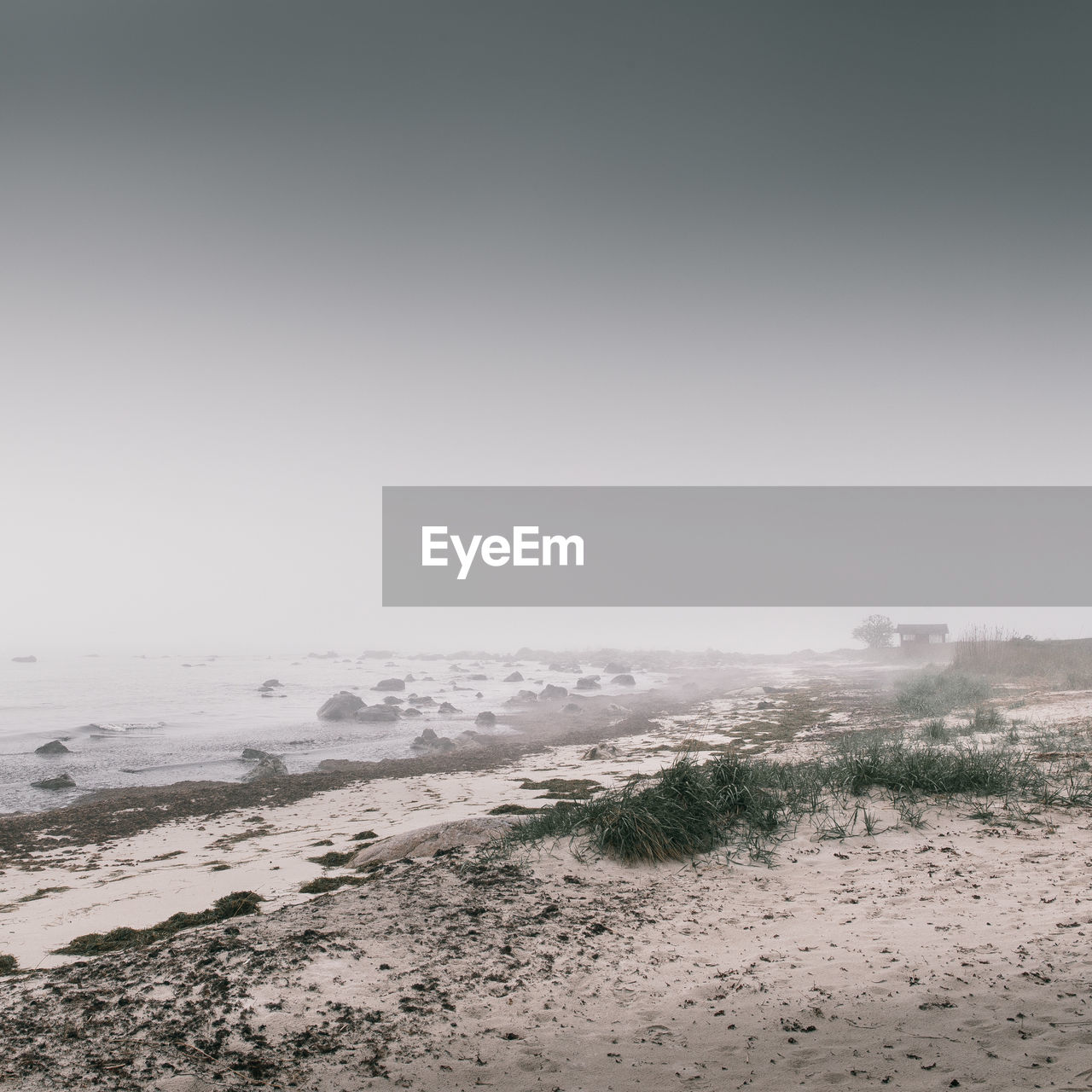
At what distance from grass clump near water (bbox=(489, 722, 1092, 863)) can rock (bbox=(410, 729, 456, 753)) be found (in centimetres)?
1253

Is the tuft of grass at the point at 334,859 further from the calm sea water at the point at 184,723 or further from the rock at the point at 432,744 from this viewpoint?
the rock at the point at 432,744

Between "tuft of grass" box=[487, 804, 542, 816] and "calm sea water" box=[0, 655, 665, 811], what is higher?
"tuft of grass" box=[487, 804, 542, 816]

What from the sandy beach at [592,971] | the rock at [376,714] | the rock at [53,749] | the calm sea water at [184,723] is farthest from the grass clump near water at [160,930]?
the rock at [376,714]

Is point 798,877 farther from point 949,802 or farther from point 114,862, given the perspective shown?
point 114,862

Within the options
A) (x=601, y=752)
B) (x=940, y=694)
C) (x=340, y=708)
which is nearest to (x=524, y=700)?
(x=340, y=708)

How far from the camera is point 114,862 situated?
374 inches

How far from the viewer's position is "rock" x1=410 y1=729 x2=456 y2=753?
2039cm

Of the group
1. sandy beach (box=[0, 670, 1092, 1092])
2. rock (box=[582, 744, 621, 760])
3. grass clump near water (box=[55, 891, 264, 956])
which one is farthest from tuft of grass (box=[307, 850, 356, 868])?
rock (box=[582, 744, 621, 760])

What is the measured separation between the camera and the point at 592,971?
5.07 m

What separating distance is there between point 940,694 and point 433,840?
2209cm

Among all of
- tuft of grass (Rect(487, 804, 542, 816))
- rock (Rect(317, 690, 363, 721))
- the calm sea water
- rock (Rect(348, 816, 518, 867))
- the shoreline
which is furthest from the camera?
rock (Rect(317, 690, 363, 721))

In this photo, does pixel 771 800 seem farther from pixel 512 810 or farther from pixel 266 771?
pixel 266 771

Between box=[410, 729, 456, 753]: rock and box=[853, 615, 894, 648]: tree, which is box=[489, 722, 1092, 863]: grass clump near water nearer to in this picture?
box=[410, 729, 456, 753]: rock

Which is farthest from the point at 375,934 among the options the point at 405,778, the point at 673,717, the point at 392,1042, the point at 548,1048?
the point at 673,717
